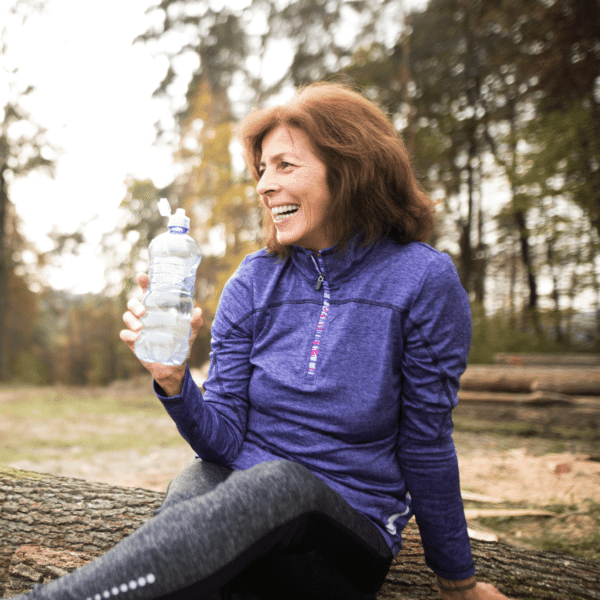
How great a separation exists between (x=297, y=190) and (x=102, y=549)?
5.37 ft

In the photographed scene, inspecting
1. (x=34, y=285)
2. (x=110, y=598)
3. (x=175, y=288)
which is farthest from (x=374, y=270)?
(x=34, y=285)

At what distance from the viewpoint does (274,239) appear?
1.88m

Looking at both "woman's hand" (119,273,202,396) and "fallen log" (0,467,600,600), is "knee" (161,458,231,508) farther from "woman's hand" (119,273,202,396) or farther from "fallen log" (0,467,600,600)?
"fallen log" (0,467,600,600)

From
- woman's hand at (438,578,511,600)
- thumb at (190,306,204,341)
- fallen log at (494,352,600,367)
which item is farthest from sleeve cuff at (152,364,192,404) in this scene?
fallen log at (494,352,600,367)

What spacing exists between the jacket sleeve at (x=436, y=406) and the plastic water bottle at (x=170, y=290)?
744mm

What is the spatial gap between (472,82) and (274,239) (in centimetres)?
1202

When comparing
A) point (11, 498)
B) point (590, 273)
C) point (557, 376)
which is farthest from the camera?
point (590, 273)

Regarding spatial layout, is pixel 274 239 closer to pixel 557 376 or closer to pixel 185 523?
pixel 185 523

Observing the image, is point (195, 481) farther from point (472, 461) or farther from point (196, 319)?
point (472, 461)

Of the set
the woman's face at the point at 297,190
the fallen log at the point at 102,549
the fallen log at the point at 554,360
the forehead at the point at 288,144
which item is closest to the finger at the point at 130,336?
the woman's face at the point at 297,190

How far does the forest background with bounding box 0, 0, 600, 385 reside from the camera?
8.50 metres

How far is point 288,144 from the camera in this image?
1.71 meters

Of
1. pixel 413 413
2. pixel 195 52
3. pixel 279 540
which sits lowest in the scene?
pixel 279 540

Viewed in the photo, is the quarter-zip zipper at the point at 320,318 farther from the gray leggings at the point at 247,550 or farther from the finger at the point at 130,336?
the finger at the point at 130,336
